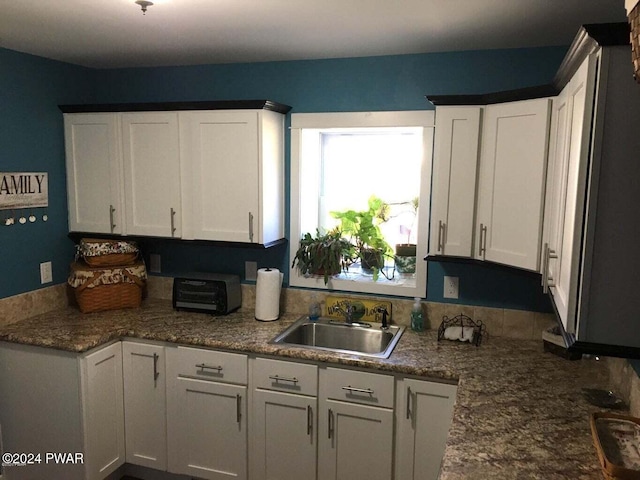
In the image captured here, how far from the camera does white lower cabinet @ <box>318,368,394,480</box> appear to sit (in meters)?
2.48

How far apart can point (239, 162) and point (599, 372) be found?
Result: 208cm

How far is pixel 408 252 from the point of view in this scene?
308 cm

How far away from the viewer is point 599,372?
7.74ft

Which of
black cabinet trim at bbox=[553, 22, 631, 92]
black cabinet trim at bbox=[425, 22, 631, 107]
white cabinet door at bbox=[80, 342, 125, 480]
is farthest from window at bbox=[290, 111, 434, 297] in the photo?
black cabinet trim at bbox=[553, 22, 631, 92]

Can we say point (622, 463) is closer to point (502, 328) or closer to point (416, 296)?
point (502, 328)

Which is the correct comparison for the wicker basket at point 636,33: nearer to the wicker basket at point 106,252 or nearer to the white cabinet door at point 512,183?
the white cabinet door at point 512,183

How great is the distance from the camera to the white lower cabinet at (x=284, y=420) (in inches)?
102

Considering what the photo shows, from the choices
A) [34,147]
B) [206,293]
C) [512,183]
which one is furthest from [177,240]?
[512,183]

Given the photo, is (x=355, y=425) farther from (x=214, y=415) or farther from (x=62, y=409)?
(x=62, y=409)

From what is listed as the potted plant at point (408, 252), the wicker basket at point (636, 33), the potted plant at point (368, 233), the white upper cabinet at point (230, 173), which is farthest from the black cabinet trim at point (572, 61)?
the white upper cabinet at point (230, 173)

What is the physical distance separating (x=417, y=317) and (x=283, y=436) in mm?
960

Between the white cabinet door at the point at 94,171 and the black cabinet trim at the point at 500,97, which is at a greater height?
the black cabinet trim at the point at 500,97

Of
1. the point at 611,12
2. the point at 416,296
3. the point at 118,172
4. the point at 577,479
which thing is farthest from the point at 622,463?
the point at 118,172

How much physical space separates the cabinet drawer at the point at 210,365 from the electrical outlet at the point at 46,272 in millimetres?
A: 1031
